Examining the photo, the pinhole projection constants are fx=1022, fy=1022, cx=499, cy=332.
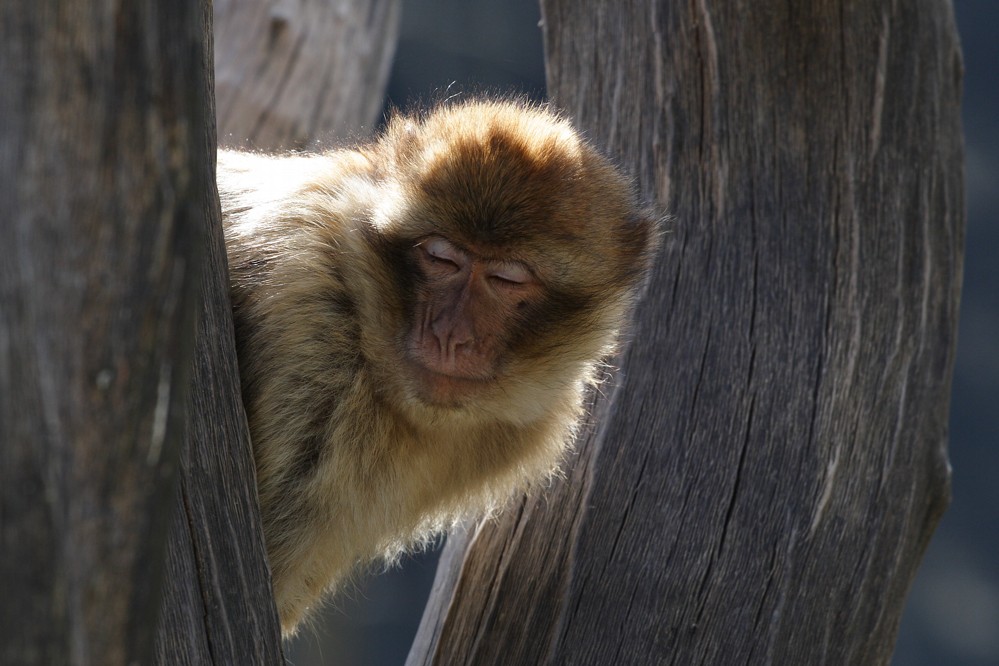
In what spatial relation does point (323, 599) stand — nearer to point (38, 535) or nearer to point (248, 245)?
point (248, 245)

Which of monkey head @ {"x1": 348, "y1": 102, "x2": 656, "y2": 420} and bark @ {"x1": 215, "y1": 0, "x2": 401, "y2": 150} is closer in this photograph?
monkey head @ {"x1": 348, "y1": 102, "x2": 656, "y2": 420}

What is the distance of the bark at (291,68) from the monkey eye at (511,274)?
262 centimetres

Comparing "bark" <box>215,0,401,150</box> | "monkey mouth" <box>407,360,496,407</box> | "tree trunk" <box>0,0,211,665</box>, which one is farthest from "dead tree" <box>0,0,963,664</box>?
"bark" <box>215,0,401,150</box>

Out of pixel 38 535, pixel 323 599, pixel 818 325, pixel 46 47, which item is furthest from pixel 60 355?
pixel 323 599

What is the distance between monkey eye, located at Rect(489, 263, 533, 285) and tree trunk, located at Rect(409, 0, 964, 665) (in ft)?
1.38

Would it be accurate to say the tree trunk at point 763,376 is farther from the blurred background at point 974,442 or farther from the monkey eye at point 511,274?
the blurred background at point 974,442

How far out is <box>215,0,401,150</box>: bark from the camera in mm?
5020

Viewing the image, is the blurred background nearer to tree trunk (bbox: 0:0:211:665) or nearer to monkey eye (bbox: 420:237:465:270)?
monkey eye (bbox: 420:237:465:270)

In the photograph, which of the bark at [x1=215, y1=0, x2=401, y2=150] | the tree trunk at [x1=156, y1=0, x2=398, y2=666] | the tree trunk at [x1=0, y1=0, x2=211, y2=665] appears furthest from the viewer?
the bark at [x1=215, y1=0, x2=401, y2=150]

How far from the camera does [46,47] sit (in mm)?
924

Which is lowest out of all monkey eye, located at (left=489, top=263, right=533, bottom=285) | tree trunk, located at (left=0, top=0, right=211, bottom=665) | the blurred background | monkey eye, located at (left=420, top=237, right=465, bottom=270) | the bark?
the blurred background

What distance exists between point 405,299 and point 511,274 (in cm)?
26

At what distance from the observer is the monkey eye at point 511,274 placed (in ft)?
8.06

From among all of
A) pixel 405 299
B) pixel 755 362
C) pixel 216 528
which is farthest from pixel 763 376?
pixel 216 528
